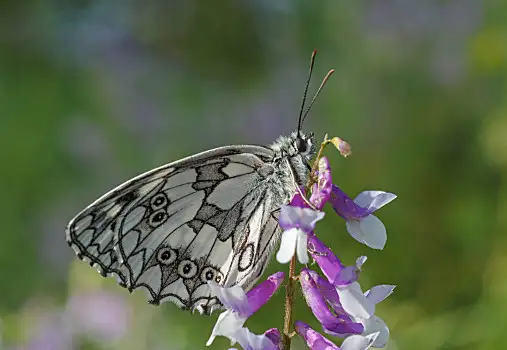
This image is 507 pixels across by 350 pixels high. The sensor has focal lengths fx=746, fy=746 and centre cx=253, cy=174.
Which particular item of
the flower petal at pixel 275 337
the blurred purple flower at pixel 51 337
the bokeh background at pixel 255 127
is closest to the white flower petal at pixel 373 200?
the flower petal at pixel 275 337

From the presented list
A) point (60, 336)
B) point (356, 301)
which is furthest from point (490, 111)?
point (356, 301)

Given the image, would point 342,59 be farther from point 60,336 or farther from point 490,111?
point 60,336

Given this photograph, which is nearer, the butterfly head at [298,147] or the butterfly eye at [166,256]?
the butterfly head at [298,147]

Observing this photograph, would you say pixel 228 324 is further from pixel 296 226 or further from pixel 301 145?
pixel 301 145

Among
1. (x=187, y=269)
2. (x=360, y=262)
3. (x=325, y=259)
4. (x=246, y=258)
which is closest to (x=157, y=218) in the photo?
(x=187, y=269)

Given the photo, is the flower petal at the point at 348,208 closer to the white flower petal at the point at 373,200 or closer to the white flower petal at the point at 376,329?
the white flower petal at the point at 373,200

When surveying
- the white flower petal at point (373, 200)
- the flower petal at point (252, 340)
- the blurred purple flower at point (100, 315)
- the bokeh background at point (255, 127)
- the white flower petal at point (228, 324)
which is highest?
the bokeh background at point (255, 127)

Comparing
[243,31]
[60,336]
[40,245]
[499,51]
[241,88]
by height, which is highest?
[243,31]

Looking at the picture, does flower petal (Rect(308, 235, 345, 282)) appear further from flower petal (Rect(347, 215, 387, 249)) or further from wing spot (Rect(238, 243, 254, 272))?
wing spot (Rect(238, 243, 254, 272))

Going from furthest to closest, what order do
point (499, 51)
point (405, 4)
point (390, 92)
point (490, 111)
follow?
1. point (405, 4)
2. point (390, 92)
3. point (490, 111)
4. point (499, 51)
